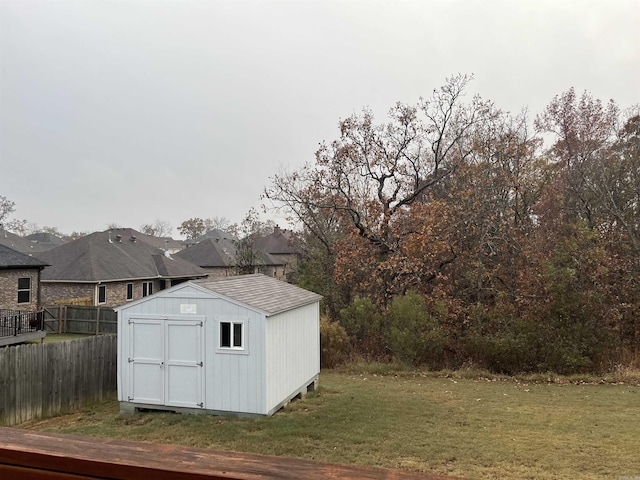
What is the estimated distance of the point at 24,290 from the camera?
711 inches

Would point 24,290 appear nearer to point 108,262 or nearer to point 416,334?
point 108,262

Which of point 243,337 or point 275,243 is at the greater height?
point 275,243

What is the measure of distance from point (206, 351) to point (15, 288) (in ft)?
45.6

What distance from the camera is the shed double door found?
330 inches

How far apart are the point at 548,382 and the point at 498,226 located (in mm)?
5840

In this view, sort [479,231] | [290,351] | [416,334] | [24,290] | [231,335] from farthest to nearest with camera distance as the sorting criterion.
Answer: [24,290] → [479,231] → [416,334] → [290,351] → [231,335]

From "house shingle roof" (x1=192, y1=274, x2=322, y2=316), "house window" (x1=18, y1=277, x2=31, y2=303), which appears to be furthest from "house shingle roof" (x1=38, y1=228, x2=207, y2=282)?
"house shingle roof" (x1=192, y1=274, x2=322, y2=316)

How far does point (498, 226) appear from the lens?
15805mm

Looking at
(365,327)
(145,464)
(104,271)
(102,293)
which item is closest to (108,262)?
(104,271)

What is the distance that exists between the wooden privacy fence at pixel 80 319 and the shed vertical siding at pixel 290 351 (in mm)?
11849

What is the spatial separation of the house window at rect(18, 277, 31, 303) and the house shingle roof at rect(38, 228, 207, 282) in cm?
352

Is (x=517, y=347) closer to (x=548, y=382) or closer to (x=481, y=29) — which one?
(x=548, y=382)

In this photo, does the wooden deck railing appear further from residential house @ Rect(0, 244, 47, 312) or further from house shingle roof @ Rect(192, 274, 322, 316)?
residential house @ Rect(0, 244, 47, 312)

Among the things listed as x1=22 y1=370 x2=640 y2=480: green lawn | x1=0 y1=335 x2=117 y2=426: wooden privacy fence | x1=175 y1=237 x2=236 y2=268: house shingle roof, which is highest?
x1=175 y1=237 x2=236 y2=268: house shingle roof
